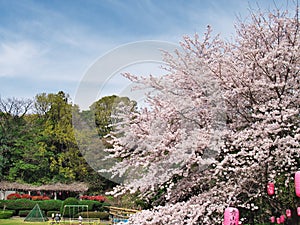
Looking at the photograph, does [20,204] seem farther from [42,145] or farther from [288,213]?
[288,213]

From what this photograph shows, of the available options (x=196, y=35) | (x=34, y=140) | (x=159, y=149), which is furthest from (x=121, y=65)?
(x=34, y=140)

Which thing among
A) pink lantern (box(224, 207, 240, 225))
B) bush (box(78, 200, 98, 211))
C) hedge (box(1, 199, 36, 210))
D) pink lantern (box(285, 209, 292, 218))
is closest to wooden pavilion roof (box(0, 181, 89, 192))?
bush (box(78, 200, 98, 211))

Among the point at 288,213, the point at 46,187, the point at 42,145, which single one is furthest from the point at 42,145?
the point at 288,213

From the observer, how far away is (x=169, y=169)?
5391 mm

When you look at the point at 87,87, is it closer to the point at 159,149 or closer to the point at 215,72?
the point at 159,149

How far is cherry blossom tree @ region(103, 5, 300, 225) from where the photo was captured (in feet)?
16.0

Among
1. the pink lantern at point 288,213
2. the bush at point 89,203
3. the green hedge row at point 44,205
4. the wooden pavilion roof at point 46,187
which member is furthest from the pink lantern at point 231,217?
the wooden pavilion roof at point 46,187

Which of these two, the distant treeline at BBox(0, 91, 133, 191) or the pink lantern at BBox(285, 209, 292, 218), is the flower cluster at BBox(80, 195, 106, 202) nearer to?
the distant treeline at BBox(0, 91, 133, 191)

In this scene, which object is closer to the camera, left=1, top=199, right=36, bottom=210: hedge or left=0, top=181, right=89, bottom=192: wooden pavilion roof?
left=1, top=199, right=36, bottom=210: hedge

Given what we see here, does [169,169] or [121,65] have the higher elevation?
[121,65]

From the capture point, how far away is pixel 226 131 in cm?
498

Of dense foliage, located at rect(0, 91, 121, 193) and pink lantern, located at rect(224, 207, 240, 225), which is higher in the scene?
dense foliage, located at rect(0, 91, 121, 193)

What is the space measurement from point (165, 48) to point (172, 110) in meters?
1.57

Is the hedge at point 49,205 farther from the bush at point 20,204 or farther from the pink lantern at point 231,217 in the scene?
the pink lantern at point 231,217
